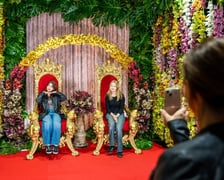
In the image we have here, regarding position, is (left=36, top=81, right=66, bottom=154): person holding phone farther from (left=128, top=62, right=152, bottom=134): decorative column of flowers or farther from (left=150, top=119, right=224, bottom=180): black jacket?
(left=150, top=119, right=224, bottom=180): black jacket

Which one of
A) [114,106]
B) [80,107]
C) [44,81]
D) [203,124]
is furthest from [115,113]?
[203,124]

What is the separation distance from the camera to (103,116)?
4.70 m

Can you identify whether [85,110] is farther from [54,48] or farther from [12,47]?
[12,47]

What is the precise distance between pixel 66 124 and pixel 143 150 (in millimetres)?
1611

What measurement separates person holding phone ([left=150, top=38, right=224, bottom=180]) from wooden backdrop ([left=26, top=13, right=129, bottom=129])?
485 cm

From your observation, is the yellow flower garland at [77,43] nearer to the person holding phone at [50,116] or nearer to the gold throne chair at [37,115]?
the gold throne chair at [37,115]

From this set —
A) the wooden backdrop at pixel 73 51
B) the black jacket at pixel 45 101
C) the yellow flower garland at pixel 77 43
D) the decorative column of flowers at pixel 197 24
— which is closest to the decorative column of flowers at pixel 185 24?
Answer: the decorative column of flowers at pixel 197 24

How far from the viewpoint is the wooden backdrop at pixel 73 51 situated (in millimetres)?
5156

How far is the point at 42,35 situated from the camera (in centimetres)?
524

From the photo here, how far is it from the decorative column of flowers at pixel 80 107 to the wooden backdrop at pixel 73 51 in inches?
25.0

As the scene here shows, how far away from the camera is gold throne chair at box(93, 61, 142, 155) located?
4367 mm

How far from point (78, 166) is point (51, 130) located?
2.82 feet

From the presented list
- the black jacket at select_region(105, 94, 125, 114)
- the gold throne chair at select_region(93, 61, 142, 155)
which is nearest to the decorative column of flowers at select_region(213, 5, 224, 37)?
the gold throne chair at select_region(93, 61, 142, 155)

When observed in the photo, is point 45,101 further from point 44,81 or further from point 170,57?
point 170,57
